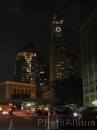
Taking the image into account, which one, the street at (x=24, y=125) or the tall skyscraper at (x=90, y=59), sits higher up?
the tall skyscraper at (x=90, y=59)

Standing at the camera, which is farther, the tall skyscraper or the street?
the tall skyscraper

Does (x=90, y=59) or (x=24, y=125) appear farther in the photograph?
(x=90, y=59)

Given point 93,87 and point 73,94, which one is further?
point 73,94

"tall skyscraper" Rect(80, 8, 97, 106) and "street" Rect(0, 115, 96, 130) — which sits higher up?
"tall skyscraper" Rect(80, 8, 97, 106)

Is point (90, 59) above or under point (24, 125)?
above

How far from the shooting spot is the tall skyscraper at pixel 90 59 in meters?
128

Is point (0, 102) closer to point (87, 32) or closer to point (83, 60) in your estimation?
point (83, 60)

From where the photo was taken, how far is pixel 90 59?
449 ft

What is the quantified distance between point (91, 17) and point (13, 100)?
2778 inches

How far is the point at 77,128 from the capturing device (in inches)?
869

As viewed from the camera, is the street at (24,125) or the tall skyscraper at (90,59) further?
the tall skyscraper at (90,59)

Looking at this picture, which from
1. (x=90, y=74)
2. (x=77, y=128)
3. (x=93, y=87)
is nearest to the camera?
(x=77, y=128)

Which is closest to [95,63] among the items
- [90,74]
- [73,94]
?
[90,74]

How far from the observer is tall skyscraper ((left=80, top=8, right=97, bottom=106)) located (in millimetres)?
127975
